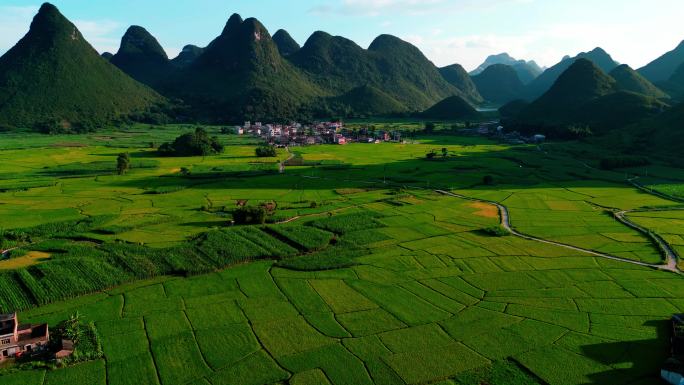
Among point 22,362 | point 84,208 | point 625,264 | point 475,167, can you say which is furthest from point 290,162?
point 22,362

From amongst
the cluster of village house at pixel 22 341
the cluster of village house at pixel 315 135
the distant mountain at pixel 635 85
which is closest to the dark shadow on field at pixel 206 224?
the cluster of village house at pixel 22 341

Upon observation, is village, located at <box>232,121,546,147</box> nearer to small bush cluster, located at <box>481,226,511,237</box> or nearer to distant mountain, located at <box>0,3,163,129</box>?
distant mountain, located at <box>0,3,163,129</box>

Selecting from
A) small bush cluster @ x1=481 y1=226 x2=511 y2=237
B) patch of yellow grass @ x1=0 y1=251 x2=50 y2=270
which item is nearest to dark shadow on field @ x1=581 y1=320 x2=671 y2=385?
small bush cluster @ x1=481 y1=226 x2=511 y2=237

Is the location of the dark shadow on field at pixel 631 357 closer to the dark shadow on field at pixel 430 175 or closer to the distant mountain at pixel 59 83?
the dark shadow on field at pixel 430 175

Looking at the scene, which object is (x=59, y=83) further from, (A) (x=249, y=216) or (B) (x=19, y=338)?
(B) (x=19, y=338)

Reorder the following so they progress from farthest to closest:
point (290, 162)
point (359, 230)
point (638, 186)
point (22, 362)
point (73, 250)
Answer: point (290, 162)
point (638, 186)
point (359, 230)
point (73, 250)
point (22, 362)

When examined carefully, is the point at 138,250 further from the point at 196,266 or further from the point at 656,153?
the point at 656,153
